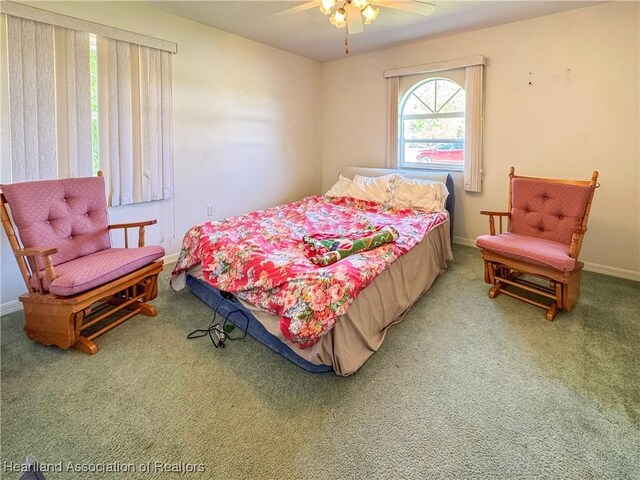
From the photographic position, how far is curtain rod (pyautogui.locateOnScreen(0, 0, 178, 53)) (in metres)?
2.47

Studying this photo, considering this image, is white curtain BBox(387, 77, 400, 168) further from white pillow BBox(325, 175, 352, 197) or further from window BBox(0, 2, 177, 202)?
window BBox(0, 2, 177, 202)

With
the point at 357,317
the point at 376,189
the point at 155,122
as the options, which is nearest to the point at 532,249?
the point at 357,317

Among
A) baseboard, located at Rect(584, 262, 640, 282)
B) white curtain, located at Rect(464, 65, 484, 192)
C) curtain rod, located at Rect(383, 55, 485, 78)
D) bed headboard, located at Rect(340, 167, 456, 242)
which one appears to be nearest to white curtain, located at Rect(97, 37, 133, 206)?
bed headboard, located at Rect(340, 167, 456, 242)

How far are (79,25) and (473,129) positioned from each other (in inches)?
145

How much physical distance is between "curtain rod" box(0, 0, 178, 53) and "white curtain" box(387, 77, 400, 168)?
8.11 feet

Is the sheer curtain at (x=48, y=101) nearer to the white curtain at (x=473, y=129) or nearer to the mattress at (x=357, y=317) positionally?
the mattress at (x=357, y=317)

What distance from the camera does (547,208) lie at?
2975 mm

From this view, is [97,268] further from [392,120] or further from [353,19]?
[392,120]

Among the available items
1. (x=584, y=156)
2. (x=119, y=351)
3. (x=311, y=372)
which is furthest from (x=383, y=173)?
(x=119, y=351)

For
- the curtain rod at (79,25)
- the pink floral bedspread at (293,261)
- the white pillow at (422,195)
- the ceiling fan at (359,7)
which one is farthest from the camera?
the white pillow at (422,195)

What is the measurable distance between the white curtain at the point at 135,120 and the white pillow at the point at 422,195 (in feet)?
7.74

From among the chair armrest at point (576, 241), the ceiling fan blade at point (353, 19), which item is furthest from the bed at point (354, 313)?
the ceiling fan blade at point (353, 19)

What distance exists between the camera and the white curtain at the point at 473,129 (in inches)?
149

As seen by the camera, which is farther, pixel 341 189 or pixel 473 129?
pixel 341 189
